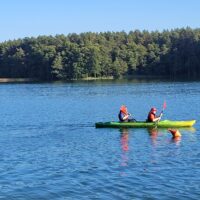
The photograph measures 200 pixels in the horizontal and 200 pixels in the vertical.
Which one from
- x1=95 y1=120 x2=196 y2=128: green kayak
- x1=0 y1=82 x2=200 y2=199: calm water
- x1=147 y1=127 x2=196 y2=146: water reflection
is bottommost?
x1=0 y1=82 x2=200 y2=199: calm water

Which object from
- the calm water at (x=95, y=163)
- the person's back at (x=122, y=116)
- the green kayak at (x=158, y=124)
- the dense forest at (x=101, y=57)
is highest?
the dense forest at (x=101, y=57)

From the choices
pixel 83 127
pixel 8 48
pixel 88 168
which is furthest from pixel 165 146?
pixel 8 48

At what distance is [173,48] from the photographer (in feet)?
560

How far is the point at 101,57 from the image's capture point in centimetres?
16512

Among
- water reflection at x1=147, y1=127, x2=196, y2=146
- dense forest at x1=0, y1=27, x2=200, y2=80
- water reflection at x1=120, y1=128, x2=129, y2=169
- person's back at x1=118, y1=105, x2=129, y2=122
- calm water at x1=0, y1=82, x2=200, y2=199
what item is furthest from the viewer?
dense forest at x1=0, y1=27, x2=200, y2=80

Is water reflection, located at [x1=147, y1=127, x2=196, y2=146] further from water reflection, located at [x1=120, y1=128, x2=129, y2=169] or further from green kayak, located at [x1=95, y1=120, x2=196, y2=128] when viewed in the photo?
water reflection, located at [x1=120, y1=128, x2=129, y2=169]

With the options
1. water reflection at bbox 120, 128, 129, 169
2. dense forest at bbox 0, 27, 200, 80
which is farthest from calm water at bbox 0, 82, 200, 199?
dense forest at bbox 0, 27, 200, 80

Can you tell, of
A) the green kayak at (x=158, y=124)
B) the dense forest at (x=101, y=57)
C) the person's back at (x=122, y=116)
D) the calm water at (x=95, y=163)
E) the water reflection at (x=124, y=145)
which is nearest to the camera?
the calm water at (x=95, y=163)

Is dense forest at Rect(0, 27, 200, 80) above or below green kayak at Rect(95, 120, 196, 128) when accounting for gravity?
above

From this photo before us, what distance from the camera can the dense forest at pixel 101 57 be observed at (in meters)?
164

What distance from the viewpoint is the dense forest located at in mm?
163625

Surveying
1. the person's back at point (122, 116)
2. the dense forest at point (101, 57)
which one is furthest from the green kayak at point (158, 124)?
the dense forest at point (101, 57)

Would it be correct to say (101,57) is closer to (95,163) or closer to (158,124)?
(158,124)

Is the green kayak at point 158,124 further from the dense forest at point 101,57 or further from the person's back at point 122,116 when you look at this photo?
the dense forest at point 101,57
